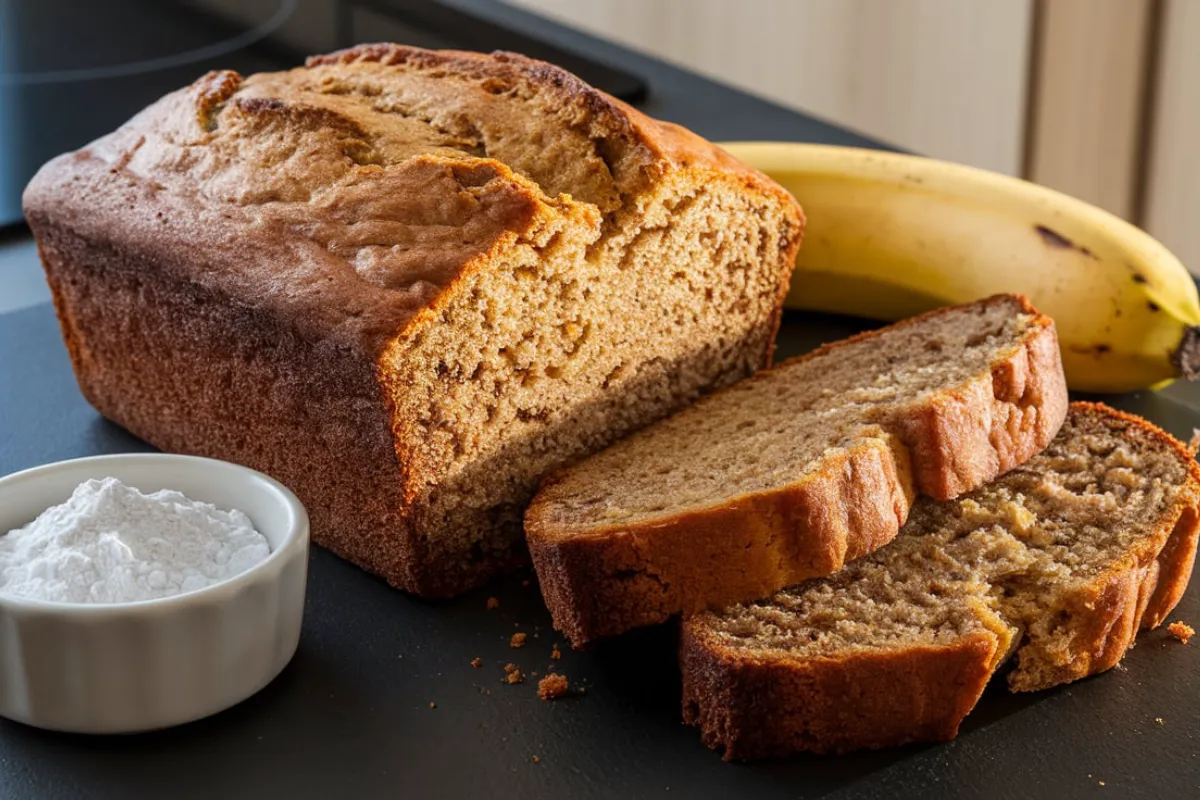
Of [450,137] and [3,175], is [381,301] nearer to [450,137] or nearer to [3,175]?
[450,137]

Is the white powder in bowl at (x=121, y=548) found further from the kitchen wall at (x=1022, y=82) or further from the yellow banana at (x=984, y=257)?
the kitchen wall at (x=1022, y=82)

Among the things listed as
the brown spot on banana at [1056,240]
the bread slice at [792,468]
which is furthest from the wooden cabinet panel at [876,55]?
the bread slice at [792,468]

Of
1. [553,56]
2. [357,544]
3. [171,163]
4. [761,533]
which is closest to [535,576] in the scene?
[357,544]

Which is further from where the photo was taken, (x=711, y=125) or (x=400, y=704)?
(x=711, y=125)

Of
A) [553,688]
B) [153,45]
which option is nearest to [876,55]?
[153,45]


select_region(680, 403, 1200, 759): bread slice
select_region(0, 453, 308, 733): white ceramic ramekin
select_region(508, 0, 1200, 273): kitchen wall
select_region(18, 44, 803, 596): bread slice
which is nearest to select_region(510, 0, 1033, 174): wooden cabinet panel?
select_region(508, 0, 1200, 273): kitchen wall

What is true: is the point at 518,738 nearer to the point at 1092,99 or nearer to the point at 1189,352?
the point at 1189,352

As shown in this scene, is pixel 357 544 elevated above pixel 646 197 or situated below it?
below
